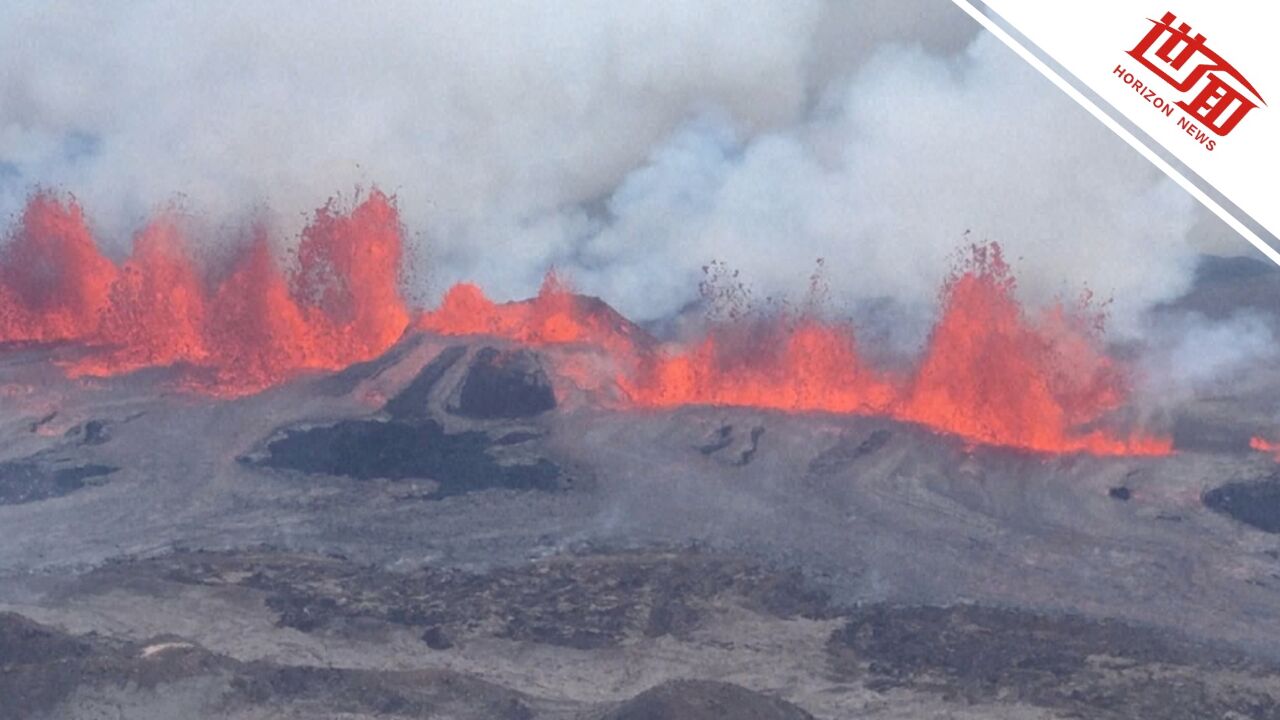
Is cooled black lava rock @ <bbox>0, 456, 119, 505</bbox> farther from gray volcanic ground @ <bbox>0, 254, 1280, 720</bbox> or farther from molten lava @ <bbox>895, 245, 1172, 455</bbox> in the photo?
molten lava @ <bbox>895, 245, 1172, 455</bbox>

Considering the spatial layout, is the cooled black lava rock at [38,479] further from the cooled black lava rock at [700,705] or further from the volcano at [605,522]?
the cooled black lava rock at [700,705]

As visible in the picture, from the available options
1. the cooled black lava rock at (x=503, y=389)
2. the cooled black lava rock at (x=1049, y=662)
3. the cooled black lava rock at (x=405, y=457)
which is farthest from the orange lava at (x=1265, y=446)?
the cooled black lava rock at (x=503, y=389)

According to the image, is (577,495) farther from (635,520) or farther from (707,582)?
(707,582)

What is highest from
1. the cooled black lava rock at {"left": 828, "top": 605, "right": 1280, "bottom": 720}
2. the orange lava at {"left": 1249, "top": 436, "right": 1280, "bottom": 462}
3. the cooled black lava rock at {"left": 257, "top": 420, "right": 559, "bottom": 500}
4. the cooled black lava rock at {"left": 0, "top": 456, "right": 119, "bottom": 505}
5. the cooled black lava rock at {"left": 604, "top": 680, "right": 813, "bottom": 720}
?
the orange lava at {"left": 1249, "top": 436, "right": 1280, "bottom": 462}

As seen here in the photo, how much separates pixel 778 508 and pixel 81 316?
3194 cm

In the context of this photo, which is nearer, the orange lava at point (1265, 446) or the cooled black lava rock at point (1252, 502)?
the cooled black lava rock at point (1252, 502)

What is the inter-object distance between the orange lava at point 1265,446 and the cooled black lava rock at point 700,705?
21714mm

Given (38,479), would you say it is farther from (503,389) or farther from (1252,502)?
(1252,502)

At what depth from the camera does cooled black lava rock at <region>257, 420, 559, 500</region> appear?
4003 centimetres

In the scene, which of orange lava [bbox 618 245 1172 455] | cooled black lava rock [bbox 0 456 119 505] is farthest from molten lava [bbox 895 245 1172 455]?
cooled black lava rock [bbox 0 456 119 505]

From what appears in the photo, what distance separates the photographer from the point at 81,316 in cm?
5588

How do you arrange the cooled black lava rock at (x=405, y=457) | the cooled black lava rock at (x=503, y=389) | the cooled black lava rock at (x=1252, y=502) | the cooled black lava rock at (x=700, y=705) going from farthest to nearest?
the cooled black lava rock at (x=503, y=389) < the cooled black lava rock at (x=405, y=457) < the cooled black lava rock at (x=1252, y=502) < the cooled black lava rock at (x=700, y=705)

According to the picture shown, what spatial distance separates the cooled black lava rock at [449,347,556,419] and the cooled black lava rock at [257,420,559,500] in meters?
1.86

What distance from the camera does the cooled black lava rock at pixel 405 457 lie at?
1576 inches
